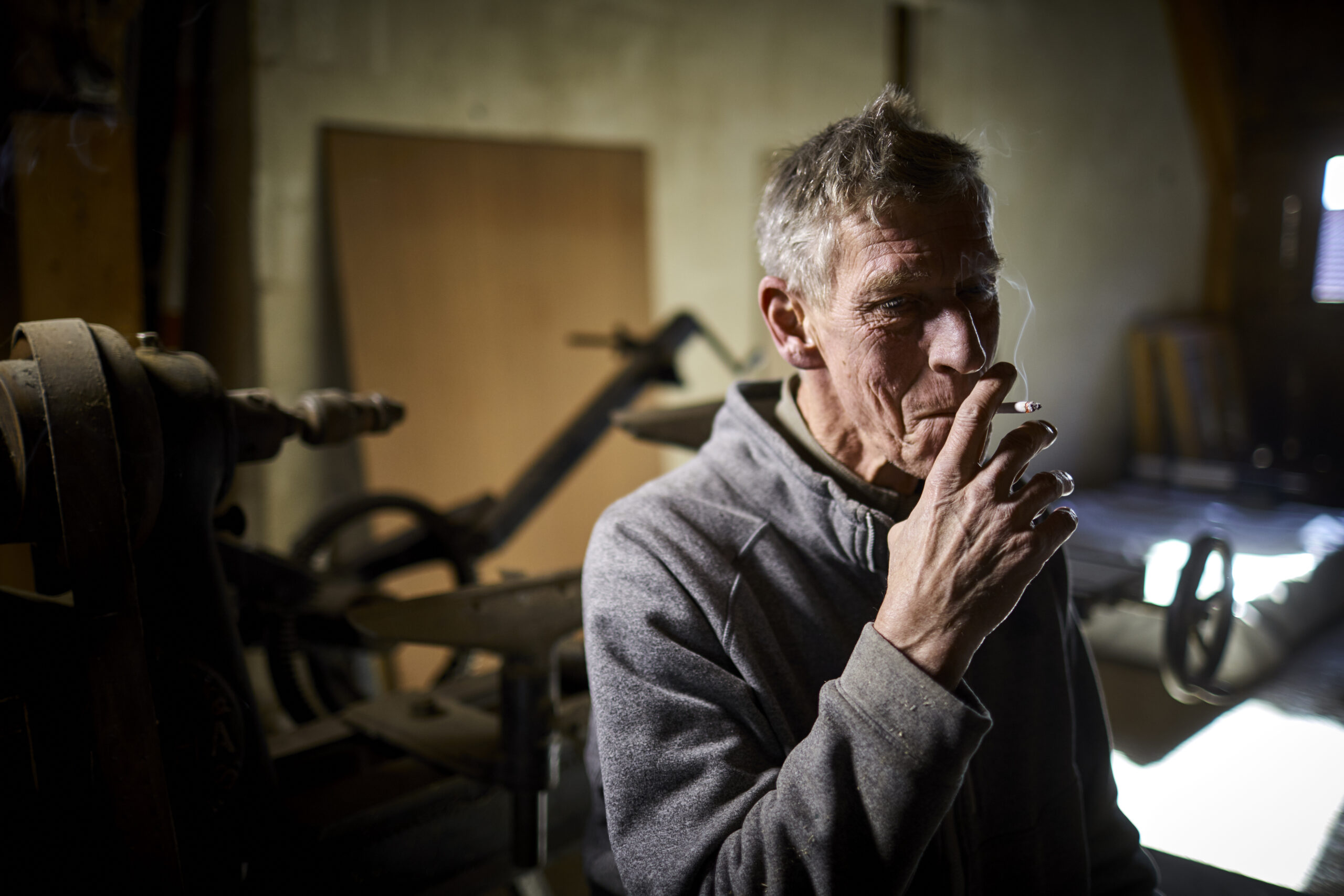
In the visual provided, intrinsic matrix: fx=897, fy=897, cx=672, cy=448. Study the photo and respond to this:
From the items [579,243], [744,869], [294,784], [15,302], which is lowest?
[294,784]

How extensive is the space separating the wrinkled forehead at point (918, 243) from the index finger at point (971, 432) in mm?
134

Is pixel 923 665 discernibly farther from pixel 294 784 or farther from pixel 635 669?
pixel 294 784

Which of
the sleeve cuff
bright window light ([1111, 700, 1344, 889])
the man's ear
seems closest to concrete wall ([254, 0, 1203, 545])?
bright window light ([1111, 700, 1344, 889])

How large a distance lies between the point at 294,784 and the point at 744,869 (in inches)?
33.4

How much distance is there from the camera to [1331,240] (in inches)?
200

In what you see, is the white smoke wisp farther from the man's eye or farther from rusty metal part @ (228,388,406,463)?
rusty metal part @ (228,388,406,463)

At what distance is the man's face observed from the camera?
89 cm

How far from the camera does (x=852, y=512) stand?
38.2 inches

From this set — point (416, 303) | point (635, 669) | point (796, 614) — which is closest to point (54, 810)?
point (635, 669)

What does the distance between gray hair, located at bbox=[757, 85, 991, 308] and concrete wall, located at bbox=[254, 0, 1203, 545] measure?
1.48 metres

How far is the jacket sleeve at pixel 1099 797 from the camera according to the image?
115 centimetres

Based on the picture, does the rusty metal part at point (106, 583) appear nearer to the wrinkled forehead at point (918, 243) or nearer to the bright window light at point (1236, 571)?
the wrinkled forehead at point (918, 243)

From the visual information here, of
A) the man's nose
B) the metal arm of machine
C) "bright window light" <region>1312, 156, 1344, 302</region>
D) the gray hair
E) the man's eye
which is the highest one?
"bright window light" <region>1312, 156, 1344, 302</region>

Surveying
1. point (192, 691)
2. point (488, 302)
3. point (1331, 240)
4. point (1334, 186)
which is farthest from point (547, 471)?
point (1334, 186)
